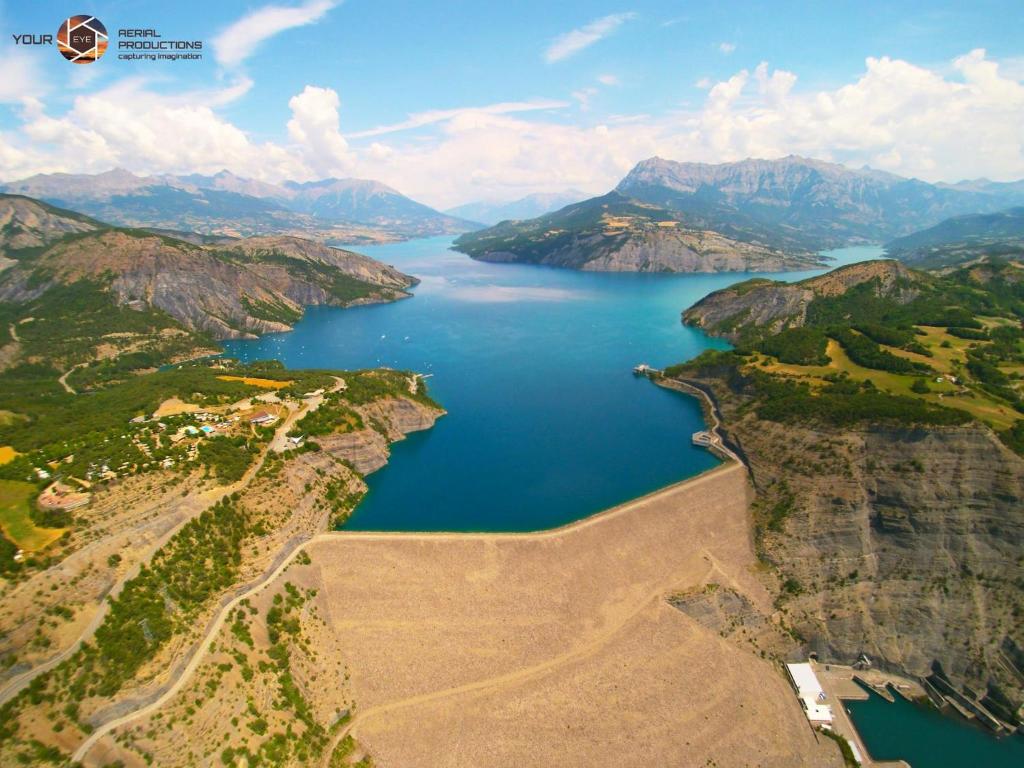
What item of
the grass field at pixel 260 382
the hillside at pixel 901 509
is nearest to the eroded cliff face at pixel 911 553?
the hillside at pixel 901 509

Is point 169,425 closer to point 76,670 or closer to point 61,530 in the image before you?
point 61,530

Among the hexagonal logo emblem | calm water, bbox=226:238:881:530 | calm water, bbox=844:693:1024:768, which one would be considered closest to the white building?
calm water, bbox=844:693:1024:768

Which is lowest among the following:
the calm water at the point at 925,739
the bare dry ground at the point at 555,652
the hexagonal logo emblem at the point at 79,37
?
the calm water at the point at 925,739

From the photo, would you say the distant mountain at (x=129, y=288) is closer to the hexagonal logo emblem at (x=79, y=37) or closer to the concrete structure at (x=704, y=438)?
the hexagonal logo emblem at (x=79, y=37)

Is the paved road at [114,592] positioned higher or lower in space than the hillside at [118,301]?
lower

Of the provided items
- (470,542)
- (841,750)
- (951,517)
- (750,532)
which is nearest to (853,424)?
(951,517)

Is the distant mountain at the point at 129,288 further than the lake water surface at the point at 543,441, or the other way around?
the distant mountain at the point at 129,288
